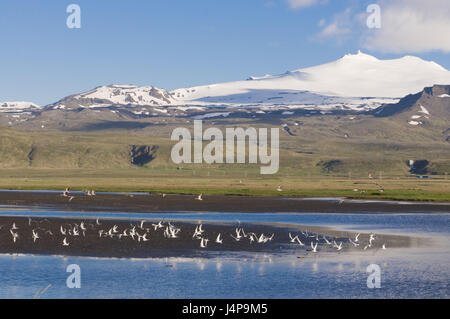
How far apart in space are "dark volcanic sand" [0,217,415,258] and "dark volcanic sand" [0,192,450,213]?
2169 cm

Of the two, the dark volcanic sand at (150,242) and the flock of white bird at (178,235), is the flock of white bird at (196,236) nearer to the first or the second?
the flock of white bird at (178,235)

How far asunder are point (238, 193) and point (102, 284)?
255 ft

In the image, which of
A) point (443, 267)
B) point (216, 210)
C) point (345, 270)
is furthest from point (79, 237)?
point (216, 210)

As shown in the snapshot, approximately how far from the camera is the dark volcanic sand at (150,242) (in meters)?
46.5

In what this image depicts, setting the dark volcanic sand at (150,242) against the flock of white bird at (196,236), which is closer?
the dark volcanic sand at (150,242)

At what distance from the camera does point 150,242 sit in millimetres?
50906

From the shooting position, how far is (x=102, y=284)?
35.8 metres

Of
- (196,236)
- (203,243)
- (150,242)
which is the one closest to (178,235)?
(196,236)

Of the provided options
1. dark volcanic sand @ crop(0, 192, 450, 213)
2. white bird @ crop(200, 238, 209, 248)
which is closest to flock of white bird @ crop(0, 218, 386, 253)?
white bird @ crop(200, 238, 209, 248)

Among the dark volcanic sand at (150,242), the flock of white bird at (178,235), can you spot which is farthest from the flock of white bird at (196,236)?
the dark volcanic sand at (150,242)

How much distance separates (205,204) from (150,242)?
1614 inches

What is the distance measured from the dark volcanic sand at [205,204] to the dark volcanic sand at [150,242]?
21687mm

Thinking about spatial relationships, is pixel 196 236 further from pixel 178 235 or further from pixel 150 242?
pixel 150 242

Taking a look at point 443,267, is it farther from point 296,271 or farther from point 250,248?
point 250,248
